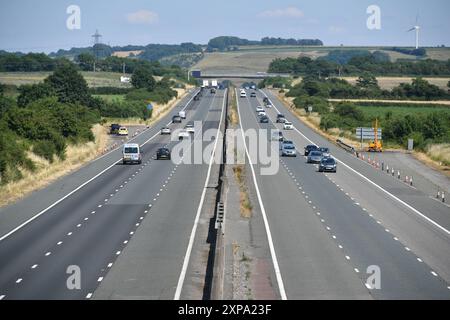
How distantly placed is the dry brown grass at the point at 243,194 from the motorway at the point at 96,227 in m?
2.40

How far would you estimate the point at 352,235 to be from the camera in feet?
127

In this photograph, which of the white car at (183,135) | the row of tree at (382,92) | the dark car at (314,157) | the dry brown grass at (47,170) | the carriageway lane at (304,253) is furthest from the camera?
the row of tree at (382,92)

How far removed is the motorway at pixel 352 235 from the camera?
95.0ft

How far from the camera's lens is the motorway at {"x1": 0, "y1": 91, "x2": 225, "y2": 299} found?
2925 cm

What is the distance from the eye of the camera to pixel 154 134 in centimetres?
10531

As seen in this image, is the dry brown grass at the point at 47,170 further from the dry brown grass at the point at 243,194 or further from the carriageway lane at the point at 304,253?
the carriageway lane at the point at 304,253

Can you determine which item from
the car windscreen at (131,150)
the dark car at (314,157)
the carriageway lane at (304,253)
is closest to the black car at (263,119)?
the dark car at (314,157)

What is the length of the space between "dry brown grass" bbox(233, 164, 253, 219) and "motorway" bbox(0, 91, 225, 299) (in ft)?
7.86

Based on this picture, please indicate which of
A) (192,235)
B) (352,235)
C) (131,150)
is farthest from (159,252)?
(131,150)

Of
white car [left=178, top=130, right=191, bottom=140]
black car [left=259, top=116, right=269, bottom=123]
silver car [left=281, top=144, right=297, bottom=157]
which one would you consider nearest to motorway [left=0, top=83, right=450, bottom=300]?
silver car [left=281, top=144, right=297, bottom=157]

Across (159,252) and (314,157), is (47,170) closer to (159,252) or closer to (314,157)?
(314,157)

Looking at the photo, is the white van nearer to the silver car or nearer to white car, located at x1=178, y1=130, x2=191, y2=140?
the silver car
